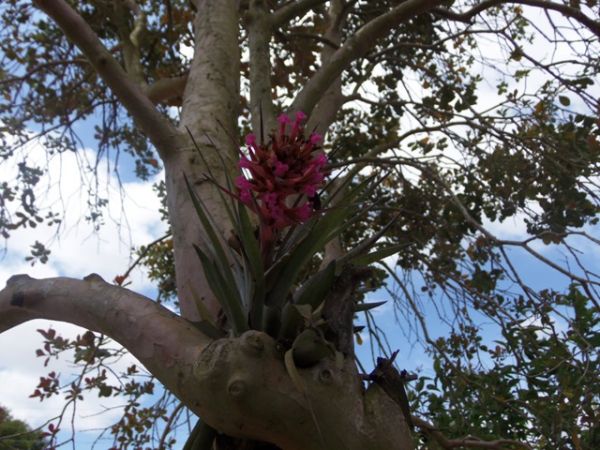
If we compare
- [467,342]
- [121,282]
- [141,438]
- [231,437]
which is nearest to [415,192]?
[467,342]

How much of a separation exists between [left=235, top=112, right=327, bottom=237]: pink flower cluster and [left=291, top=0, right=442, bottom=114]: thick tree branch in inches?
61.8

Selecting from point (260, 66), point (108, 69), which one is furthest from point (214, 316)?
point (260, 66)

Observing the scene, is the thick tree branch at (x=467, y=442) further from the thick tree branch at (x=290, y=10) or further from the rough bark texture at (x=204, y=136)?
the thick tree branch at (x=290, y=10)

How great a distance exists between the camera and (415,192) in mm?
4629

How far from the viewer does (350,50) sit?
10.0 ft

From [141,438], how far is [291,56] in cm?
363

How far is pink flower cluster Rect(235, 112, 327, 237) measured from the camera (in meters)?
1.41

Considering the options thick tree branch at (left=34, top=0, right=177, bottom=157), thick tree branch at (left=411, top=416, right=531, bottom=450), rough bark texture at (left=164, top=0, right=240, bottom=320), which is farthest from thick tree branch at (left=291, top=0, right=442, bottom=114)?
thick tree branch at (left=411, top=416, right=531, bottom=450)

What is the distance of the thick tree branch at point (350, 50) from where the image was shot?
9.83 ft

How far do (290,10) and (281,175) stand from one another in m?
2.48

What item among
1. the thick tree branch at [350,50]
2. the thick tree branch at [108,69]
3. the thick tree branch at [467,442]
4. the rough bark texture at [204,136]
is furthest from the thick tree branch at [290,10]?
the thick tree branch at [467,442]

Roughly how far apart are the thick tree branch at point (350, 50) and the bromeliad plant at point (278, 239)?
1536mm

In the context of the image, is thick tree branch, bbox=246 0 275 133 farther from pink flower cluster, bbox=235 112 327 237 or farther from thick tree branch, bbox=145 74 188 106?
pink flower cluster, bbox=235 112 327 237

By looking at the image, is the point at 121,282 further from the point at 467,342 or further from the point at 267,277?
the point at 467,342
